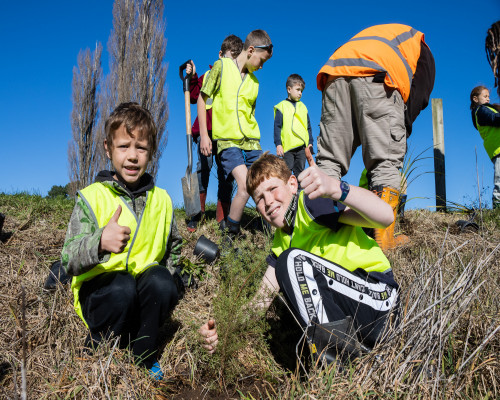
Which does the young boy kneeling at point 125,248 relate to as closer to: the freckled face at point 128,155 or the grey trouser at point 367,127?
the freckled face at point 128,155

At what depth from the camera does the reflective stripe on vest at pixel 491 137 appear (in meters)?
5.90

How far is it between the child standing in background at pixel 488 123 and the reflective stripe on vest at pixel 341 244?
14.9 feet

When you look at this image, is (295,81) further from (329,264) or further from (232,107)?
(329,264)

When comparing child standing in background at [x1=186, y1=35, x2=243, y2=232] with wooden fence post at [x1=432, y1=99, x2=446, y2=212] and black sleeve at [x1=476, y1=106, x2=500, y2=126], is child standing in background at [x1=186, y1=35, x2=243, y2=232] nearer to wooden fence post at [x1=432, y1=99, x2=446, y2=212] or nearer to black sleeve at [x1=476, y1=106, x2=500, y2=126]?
black sleeve at [x1=476, y1=106, x2=500, y2=126]

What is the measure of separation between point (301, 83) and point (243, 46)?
8.05 feet

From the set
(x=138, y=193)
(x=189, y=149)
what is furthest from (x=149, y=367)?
(x=189, y=149)

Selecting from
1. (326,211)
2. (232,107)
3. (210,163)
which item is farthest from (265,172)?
(210,163)

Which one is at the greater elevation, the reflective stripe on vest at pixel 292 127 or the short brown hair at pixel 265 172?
the reflective stripe on vest at pixel 292 127

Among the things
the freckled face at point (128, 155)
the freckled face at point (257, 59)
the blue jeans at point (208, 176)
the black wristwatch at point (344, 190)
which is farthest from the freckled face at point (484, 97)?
the freckled face at point (128, 155)

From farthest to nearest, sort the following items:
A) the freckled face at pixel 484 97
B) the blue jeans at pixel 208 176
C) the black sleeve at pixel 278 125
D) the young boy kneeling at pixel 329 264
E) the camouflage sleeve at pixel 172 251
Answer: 1. the black sleeve at pixel 278 125
2. the freckled face at pixel 484 97
3. the blue jeans at pixel 208 176
4. the camouflage sleeve at pixel 172 251
5. the young boy kneeling at pixel 329 264

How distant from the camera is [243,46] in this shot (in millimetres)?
4359

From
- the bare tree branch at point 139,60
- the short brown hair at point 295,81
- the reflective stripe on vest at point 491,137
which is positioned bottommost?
the reflective stripe on vest at point 491,137

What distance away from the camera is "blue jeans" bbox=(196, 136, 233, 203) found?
15.4ft

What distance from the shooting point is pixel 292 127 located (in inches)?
257
